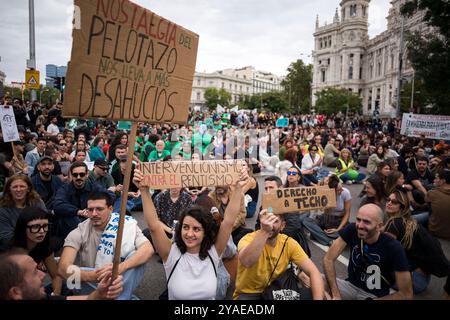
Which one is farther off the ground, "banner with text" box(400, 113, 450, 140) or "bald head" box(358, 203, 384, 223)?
"banner with text" box(400, 113, 450, 140)

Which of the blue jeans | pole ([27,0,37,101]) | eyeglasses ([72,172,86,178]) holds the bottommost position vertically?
the blue jeans

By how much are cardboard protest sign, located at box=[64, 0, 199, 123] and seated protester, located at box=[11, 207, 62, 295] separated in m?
1.48

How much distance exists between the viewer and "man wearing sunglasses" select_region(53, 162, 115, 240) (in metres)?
4.91

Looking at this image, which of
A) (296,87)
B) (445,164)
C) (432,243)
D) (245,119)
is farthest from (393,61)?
(432,243)

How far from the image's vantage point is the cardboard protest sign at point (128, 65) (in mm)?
2143

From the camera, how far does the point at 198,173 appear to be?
3.27 m

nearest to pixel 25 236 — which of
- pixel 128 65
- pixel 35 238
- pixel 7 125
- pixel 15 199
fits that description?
pixel 35 238

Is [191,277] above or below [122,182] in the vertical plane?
below

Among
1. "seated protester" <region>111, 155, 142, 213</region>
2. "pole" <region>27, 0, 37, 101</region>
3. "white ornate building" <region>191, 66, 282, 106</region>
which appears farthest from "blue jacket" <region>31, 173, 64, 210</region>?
"white ornate building" <region>191, 66, 282, 106</region>

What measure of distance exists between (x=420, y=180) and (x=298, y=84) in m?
95.6

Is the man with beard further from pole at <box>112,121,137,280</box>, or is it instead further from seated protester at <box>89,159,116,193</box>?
pole at <box>112,121,137,280</box>

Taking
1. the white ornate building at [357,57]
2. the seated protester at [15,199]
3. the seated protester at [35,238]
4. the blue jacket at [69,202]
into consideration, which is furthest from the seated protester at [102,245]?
the white ornate building at [357,57]

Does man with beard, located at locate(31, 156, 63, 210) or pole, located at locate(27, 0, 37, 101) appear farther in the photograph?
pole, located at locate(27, 0, 37, 101)

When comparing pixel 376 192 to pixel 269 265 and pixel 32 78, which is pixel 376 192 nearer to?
pixel 269 265
